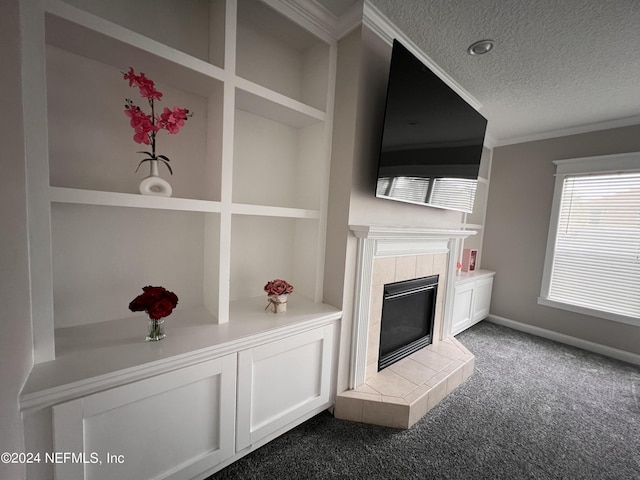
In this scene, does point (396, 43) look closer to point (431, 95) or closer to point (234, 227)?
point (431, 95)

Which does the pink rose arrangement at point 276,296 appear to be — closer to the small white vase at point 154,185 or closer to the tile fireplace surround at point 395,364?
the tile fireplace surround at point 395,364

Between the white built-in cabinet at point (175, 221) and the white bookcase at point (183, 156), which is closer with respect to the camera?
the white built-in cabinet at point (175, 221)

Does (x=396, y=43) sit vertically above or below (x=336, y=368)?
above

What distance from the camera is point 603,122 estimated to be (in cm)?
280

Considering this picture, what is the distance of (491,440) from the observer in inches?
63.4

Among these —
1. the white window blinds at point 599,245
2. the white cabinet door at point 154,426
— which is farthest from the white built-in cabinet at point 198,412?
the white window blinds at point 599,245

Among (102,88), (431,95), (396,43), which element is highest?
(396,43)

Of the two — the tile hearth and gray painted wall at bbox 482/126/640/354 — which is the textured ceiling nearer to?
gray painted wall at bbox 482/126/640/354

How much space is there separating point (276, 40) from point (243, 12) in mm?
285

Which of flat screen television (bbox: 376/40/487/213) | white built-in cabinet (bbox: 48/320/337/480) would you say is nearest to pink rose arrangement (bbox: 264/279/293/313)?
white built-in cabinet (bbox: 48/320/337/480)

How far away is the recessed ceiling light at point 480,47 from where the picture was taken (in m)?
1.69

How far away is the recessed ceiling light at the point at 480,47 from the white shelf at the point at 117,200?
2.03 metres

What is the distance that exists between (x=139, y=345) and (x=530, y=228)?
4.24m

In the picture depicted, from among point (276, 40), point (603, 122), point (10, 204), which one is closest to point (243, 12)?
point (276, 40)
